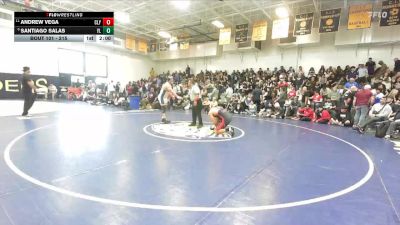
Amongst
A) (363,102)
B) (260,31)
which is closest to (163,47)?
Answer: (260,31)

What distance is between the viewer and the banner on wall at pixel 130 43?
74.2 ft

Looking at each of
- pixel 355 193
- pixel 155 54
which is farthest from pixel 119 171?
pixel 155 54

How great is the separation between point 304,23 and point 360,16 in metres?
2.80

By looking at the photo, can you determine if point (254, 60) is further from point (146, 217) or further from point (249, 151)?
point (146, 217)

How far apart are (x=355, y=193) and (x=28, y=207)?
3.97m

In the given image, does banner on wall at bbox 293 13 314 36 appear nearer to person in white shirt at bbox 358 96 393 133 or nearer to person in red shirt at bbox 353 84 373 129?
person in red shirt at bbox 353 84 373 129

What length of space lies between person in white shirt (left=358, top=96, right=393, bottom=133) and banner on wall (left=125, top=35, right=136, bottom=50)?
1977 centimetres

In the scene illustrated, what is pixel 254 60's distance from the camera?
20.6 m

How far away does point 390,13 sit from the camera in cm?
1191

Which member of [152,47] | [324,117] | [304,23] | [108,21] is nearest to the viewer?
[108,21]

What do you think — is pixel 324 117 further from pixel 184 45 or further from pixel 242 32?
pixel 184 45

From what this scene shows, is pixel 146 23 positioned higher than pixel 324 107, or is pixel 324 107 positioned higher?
pixel 146 23

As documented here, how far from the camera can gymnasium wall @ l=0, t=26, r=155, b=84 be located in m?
17.2
